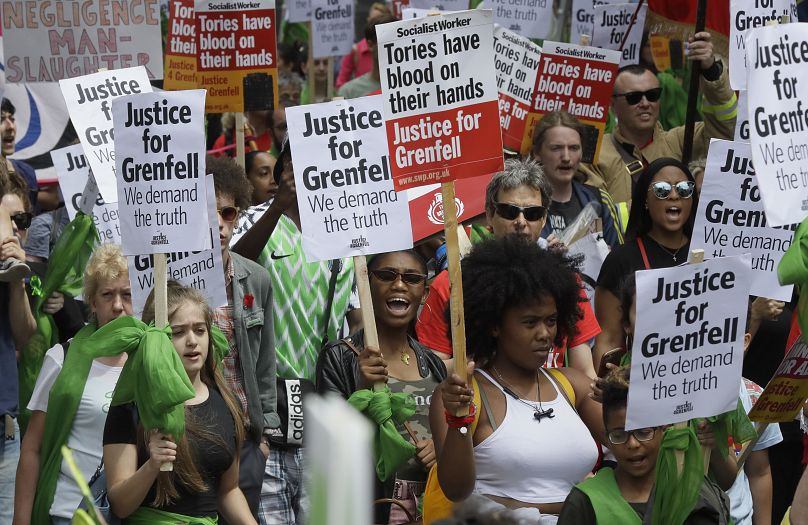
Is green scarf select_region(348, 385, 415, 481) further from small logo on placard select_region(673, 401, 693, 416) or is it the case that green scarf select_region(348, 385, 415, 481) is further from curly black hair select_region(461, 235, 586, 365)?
small logo on placard select_region(673, 401, 693, 416)

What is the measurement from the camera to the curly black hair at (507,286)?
5520mm

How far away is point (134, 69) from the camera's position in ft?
22.3

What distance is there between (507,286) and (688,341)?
0.77 m

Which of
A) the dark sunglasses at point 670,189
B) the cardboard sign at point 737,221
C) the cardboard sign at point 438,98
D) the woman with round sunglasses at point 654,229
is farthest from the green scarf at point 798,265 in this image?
the dark sunglasses at point 670,189

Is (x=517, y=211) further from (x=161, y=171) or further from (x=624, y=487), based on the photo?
(x=624, y=487)

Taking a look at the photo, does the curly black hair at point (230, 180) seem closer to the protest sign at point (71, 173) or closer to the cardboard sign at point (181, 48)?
the protest sign at point (71, 173)

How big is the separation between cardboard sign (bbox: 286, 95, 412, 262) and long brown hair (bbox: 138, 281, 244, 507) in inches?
33.5

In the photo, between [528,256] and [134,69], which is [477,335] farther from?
[134,69]

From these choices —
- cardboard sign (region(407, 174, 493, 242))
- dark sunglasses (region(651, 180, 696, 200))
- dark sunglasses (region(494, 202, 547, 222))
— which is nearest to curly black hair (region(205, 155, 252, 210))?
cardboard sign (region(407, 174, 493, 242))

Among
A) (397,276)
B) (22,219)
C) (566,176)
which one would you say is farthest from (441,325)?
(22,219)

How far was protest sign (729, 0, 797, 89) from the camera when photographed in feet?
25.1

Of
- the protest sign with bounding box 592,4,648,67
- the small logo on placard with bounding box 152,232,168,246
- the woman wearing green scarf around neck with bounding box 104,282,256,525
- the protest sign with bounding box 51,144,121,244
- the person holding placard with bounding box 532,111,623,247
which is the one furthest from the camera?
the protest sign with bounding box 592,4,648,67

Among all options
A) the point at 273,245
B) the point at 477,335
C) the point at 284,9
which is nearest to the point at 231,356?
the point at 273,245

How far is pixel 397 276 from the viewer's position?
6.41 metres
